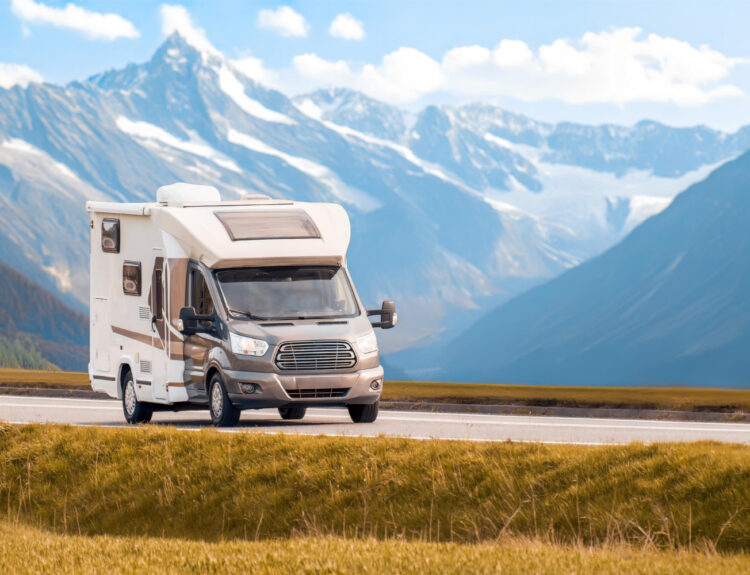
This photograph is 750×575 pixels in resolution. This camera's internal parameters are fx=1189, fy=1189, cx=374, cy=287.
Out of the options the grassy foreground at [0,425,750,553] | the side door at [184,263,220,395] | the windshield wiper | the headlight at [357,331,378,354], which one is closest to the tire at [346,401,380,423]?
the headlight at [357,331,378,354]

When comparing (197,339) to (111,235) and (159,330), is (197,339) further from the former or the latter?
(111,235)

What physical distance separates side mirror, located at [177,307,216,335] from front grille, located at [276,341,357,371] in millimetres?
1525

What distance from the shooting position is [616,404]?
30.1 m

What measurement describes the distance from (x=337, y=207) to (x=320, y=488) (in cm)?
858

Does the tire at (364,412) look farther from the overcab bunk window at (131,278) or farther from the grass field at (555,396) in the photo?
the grass field at (555,396)

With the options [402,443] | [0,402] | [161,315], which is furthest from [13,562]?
[0,402]

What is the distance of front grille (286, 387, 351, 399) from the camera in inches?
806

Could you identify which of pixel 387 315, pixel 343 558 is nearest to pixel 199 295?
pixel 387 315

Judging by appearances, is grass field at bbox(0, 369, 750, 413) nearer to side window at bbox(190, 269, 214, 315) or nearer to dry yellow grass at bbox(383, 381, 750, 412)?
dry yellow grass at bbox(383, 381, 750, 412)

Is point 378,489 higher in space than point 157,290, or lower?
lower

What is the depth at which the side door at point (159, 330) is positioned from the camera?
21812 millimetres

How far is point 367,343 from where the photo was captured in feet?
69.0

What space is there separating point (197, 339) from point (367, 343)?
9.99 ft

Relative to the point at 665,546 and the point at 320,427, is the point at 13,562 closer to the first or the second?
the point at 665,546
